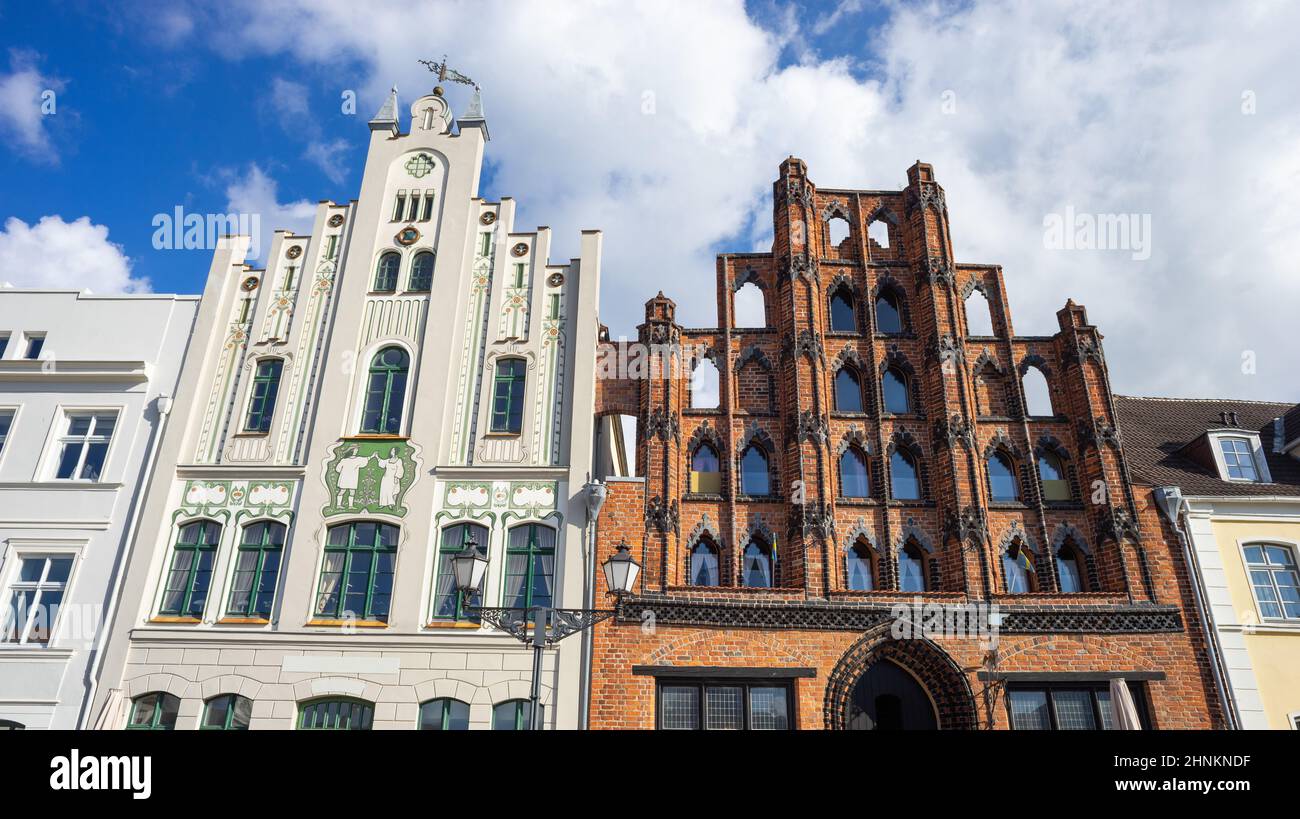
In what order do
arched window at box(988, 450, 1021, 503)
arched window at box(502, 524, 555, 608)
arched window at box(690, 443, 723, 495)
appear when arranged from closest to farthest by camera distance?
arched window at box(502, 524, 555, 608) → arched window at box(690, 443, 723, 495) → arched window at box(988, 450, 1021, 503)

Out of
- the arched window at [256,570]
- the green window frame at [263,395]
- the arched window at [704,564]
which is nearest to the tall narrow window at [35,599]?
the arched window at [256,570]

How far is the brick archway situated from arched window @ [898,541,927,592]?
1.40 metres

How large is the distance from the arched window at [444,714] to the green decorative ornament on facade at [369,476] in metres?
4.01

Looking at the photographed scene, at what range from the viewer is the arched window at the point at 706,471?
61.8 feet

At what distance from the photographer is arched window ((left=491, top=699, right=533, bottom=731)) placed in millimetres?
16484

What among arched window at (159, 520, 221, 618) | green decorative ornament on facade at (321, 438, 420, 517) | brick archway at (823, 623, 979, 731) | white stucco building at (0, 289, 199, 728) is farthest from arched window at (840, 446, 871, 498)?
white stucco building at (0, 289, 199, 728)

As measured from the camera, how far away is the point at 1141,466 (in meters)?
20.2

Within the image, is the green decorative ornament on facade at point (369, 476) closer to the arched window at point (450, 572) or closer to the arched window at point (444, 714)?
the arched window at point (450, 572)

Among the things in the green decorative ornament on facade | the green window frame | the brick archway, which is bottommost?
the brick archway

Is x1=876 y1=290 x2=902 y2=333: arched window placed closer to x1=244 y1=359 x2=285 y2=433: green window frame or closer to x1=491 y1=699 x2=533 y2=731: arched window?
x1=491 y1=699 x2=533 y2=731: arched window
